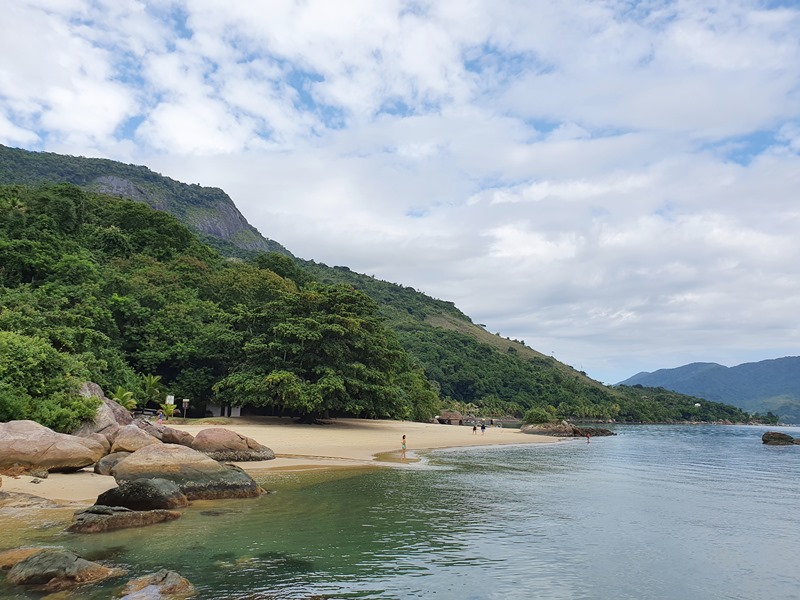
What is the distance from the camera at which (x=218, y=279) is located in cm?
6456

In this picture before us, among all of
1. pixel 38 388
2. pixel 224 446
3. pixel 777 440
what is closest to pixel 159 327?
pixel 38 388

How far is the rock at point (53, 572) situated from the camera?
8.52 m

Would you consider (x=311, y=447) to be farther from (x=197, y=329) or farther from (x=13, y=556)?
(x=13, y=556)

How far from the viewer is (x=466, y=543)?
42.0 ft

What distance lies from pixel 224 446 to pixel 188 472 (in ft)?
24.2

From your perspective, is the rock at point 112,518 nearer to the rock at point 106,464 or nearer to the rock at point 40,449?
the rock at point 40,449

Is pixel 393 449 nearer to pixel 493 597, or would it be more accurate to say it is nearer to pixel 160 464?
pixel 160 464

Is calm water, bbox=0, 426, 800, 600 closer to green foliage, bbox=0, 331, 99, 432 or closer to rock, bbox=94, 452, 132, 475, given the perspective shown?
rock, bbox=94, 452, 132, 475

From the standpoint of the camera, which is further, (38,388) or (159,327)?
(159,327)

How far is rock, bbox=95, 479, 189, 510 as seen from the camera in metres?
13.8

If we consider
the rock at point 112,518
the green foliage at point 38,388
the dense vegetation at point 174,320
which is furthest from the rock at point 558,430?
the rock at point 112,518

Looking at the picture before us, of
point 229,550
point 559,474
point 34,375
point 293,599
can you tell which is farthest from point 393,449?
point 293,599

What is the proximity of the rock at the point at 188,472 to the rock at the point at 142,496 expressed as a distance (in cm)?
136

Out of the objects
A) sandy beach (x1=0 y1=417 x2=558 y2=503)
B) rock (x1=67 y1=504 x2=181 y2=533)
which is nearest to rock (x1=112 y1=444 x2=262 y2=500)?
sandy beach (x1=0 y1=417 x2=558 y2=503)
